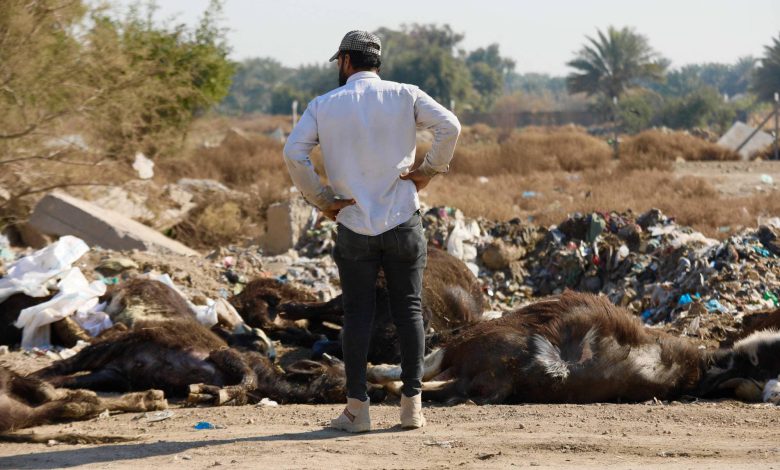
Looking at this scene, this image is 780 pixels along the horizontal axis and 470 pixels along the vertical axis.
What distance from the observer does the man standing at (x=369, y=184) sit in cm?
507

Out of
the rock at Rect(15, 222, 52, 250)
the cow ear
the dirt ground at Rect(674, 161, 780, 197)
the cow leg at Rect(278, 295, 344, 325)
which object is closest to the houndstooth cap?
the cow ear

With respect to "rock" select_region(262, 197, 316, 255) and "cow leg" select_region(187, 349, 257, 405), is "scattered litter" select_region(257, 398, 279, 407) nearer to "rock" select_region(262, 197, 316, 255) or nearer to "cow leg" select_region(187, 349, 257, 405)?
"cow leg" select_region(187, 349, 257, 405)

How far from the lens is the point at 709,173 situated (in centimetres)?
2392

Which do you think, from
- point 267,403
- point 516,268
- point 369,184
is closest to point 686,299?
point 516,268

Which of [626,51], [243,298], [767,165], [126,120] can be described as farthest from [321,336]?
[626,51]

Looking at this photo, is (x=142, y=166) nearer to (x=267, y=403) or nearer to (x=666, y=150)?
(x=666, y=150)

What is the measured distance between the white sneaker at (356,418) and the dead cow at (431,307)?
81.6 inches

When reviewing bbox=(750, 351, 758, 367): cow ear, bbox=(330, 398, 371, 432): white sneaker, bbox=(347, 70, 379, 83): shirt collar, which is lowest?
bbox=(330, 398, 371, 432): white sneaker

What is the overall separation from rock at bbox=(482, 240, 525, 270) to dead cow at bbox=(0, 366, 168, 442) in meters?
6.96

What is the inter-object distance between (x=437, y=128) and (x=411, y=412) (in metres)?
1.36

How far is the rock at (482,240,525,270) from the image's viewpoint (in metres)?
12.7

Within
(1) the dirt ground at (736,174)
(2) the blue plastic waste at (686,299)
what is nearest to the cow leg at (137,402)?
(2) the blue plastic waste at (686,299)

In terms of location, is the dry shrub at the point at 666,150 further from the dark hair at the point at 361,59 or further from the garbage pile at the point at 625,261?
the dark hair at the point at 361,59

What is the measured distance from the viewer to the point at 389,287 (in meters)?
5.20
